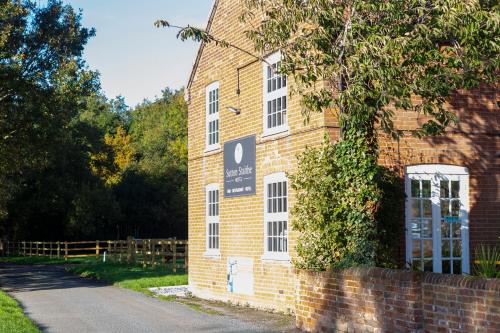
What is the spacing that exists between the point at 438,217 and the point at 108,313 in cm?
742

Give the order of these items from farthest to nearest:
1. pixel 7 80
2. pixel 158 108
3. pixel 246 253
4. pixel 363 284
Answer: pixel 158 108
pixel 7 80
pixel 246 253
pixel 363 284

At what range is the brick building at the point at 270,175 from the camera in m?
16.4

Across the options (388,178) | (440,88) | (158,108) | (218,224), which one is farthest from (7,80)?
(158,108)

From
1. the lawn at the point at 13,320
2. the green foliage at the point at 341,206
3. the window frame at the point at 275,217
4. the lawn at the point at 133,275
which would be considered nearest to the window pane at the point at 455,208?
the green foliage at the point at 341,206

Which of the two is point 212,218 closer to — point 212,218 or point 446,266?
point 212,218

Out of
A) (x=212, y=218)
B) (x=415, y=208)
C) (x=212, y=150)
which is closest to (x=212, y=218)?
(x=212, y=218)

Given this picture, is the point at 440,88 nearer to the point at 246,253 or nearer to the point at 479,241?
the point at 479,241

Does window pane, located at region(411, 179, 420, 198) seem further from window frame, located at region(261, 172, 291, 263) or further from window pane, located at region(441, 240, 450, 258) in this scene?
window frame, located at region(261, 172, 291, 263)

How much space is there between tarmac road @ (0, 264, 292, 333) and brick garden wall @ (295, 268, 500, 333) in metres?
1.32

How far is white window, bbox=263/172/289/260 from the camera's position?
58.3 ft

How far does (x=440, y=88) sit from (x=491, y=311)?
4.54 metres

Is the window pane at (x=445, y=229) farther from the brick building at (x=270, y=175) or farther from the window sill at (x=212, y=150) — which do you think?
the window sill at (x=212, y=150)

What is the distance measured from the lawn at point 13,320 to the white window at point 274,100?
673 cm

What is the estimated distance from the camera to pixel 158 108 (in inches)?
3703
